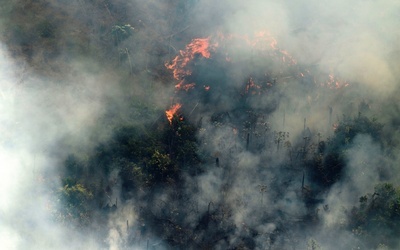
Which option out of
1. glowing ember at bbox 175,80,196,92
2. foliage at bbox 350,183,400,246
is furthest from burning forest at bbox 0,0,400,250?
glowing ember at bbox 175,80,196,92

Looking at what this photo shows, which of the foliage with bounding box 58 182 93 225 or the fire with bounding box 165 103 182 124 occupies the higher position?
the fire with bounding box 165 103 182 124

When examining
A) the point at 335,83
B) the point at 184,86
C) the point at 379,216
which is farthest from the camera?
the point at 184,86

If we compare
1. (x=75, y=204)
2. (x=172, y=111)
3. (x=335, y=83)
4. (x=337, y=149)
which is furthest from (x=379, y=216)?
(x=75, y=204)

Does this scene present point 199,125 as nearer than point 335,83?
Yes

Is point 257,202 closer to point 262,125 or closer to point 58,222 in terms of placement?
point 262,125

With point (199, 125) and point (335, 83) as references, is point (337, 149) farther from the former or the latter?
point (199, 125)

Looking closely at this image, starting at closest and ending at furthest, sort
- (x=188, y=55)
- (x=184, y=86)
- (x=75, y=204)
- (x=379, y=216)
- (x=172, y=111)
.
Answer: (x=379, y=216) → (x=75, y=204) → (x=172, y=111) → (x=184, y=86) → (x=188, y=55)

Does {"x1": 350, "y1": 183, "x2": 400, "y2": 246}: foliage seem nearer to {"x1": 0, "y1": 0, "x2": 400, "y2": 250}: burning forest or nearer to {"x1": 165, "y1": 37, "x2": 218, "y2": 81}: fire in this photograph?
{"x1": 0, "y1": 0, "x2": 400, "y2": 250}: burning forest

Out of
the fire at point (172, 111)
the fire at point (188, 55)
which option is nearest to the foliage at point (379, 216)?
the fire at point (172, 111)

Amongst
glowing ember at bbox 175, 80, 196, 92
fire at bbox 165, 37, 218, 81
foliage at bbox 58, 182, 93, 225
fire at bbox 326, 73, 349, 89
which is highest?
fire at bbox 326, 73, 349, 89

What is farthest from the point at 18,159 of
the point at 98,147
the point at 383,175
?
the point at 383,175
